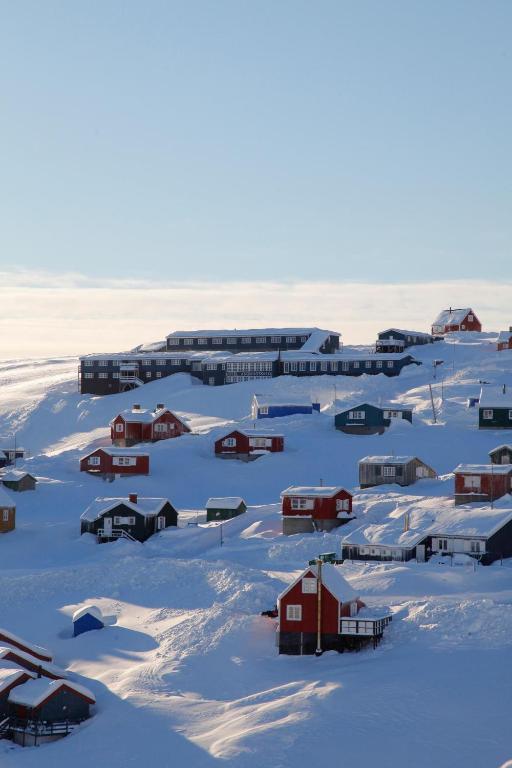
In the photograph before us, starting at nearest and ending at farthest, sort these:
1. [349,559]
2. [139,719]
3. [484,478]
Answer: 1. [139,719]
2. [349,559]
3. [484,478]

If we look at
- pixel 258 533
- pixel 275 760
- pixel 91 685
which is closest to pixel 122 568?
pixel 258 533

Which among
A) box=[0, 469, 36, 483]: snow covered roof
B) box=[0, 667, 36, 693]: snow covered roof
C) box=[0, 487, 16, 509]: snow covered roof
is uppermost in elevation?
box=[0, 469, 36, 483]: snow covered roof

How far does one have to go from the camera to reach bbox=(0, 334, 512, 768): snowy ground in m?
35.4

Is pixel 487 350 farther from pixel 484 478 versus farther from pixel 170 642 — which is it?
pixel 170 642

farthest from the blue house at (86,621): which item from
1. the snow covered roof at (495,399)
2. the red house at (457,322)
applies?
the red house at (457,322)

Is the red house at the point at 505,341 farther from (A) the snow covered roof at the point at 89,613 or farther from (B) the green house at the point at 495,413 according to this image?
(A) the snow covered roof at the point at 89,613

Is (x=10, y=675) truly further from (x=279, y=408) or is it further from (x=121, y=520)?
(x=279, y=408)

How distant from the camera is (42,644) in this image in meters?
47.7

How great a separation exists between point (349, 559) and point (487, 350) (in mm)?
64090

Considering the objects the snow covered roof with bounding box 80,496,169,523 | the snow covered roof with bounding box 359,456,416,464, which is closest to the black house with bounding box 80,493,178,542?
the snow covered roof with bounding box 80,496,169,523

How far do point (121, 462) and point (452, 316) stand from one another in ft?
222

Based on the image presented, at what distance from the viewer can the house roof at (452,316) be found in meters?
137

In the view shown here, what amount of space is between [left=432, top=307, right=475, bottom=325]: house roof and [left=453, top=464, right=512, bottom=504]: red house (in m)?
74.4

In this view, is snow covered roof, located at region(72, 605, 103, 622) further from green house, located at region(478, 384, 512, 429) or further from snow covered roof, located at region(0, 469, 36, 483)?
green house, located at region(478, 384, 512, 429)
